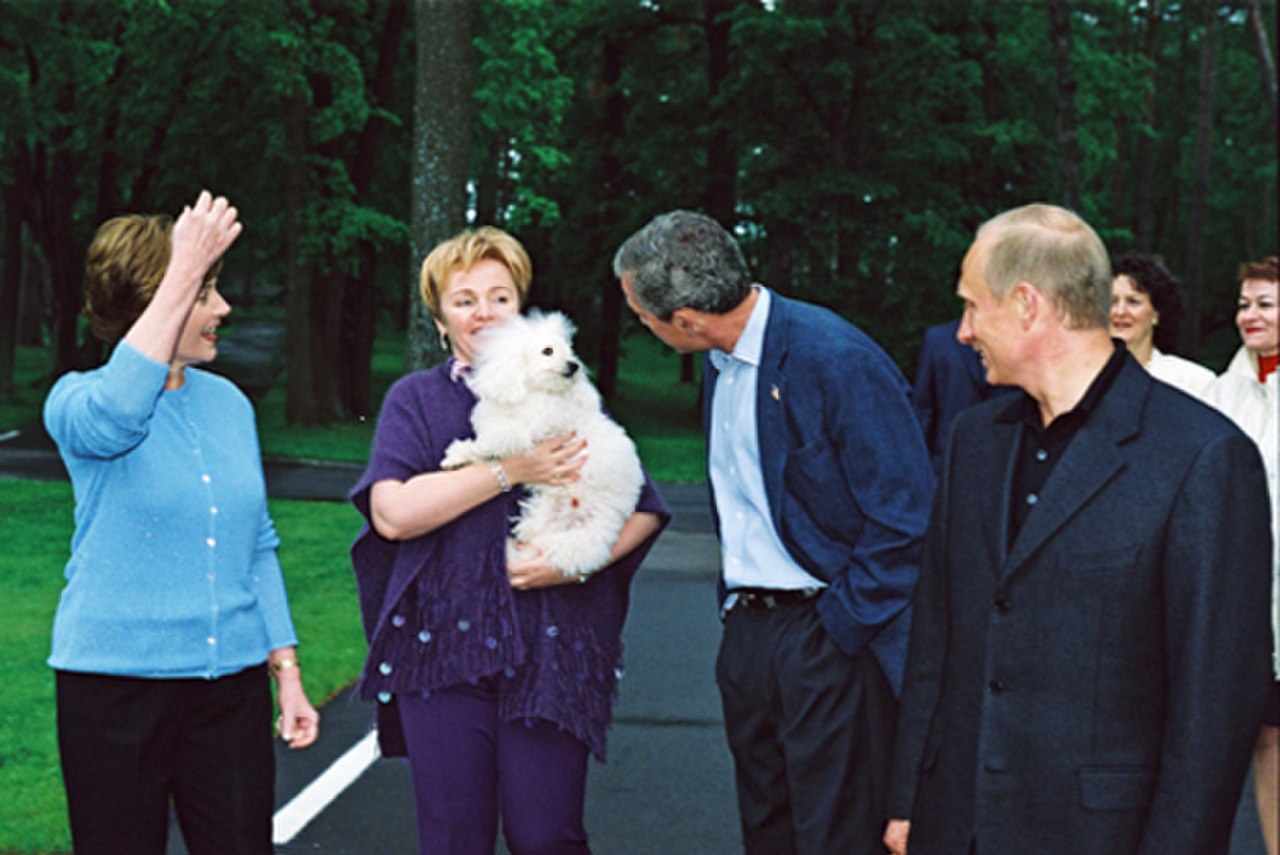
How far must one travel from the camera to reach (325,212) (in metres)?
28.6

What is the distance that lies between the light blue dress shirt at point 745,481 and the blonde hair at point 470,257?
62cm

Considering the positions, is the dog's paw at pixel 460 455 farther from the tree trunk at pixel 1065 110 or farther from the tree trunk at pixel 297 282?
the tree trunk at pixel 297 282

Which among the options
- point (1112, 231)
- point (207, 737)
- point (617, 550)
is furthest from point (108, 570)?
point (1112, 231)

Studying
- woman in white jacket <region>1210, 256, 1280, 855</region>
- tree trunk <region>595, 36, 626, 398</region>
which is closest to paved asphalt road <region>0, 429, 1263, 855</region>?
woman in white jacket <region>1210, 256, 1280, 855</region>

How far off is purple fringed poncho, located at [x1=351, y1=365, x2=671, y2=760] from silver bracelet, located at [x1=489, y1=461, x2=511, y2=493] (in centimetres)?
10

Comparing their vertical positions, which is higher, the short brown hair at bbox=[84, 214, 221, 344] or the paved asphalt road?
the short brown hair at bbox=[84, 214, 221, 344]

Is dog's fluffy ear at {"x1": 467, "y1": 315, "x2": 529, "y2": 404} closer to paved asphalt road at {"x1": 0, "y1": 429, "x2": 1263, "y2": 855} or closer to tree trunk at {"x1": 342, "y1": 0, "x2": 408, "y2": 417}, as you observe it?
paved asphalt road at {"x1": 0, "y1": 429, "x2": 1263, "y2": 855}

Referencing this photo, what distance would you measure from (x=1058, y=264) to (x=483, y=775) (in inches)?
80.4

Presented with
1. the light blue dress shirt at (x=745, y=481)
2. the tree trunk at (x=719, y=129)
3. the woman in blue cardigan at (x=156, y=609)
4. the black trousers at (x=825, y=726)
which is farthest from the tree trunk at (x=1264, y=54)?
the woman in blue cardigan at (x=156, y=609)

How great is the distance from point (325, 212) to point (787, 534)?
2565 cm

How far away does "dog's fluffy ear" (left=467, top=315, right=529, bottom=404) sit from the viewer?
4.10 m

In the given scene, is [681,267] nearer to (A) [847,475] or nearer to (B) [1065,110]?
(A) [847,475]

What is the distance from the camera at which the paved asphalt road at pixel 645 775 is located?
593 centimetres

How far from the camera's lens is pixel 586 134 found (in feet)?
131
